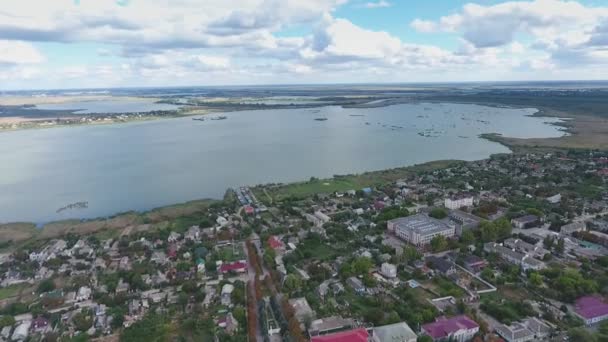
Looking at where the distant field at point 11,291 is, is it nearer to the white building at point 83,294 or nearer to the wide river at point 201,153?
the white building at point 83,294

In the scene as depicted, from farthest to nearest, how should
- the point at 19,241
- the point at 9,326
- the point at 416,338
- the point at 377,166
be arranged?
the point at 377,166, the point at 19,241, the point at 9,326, the point at 416,338

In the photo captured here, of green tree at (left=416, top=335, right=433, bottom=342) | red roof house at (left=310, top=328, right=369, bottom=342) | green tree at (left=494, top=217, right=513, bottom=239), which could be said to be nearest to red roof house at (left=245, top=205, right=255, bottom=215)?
red roof house at (left=310, top=328, right=369, bottom=342)

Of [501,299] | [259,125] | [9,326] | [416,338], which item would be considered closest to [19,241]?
[9,326]

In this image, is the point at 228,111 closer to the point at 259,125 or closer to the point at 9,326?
the point at 259,125

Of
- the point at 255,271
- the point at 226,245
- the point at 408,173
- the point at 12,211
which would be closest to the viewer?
the point at 255,271

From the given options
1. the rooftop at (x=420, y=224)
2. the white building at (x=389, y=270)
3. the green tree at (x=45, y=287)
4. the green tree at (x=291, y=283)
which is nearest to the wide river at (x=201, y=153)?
the green tree at (x=45, y=287)
